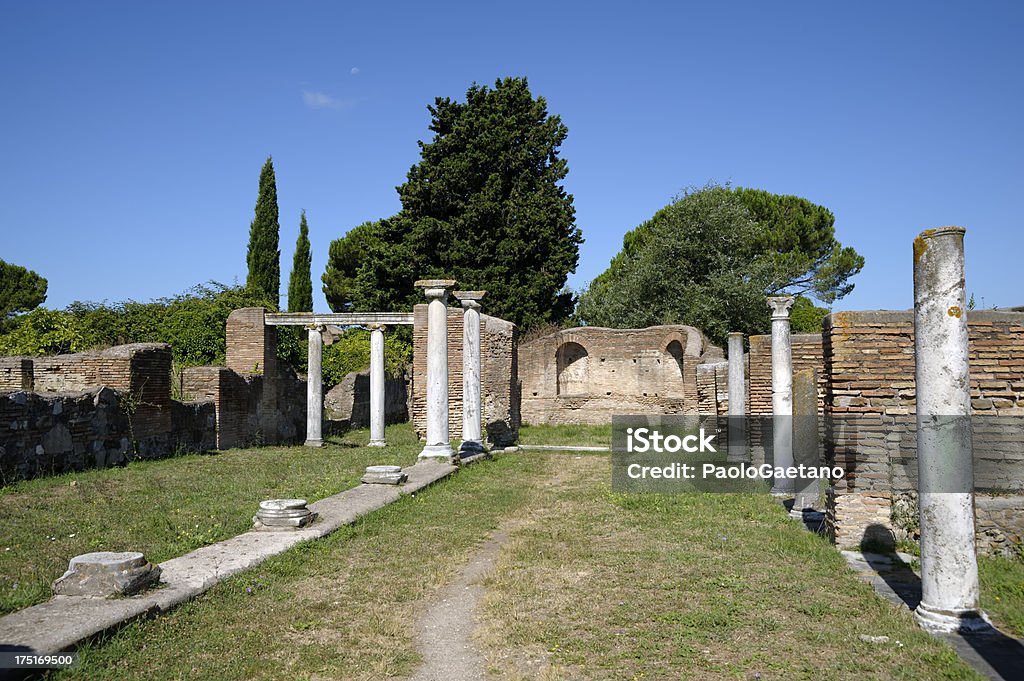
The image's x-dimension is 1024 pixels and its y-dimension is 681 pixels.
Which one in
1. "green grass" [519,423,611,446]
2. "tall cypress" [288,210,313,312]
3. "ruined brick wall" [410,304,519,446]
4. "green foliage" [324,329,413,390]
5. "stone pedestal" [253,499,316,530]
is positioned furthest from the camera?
"tall cypress" [288,210,313,312]

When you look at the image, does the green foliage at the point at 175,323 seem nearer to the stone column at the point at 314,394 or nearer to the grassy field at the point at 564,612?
the stone column at the point at 314,394

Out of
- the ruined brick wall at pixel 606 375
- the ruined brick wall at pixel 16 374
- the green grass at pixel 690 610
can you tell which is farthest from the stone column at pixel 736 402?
the ruined brick wall at pixel 606 375

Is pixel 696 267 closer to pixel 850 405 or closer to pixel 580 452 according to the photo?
pixel 580 452

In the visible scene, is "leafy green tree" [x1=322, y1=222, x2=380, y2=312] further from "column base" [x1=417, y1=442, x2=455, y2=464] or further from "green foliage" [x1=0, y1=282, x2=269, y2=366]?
"column base" [x1=417, y1=442, x2=455, y2=464]

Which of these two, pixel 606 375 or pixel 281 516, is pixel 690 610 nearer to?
pixel 281 516

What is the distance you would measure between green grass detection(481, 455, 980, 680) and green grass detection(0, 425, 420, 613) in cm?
277

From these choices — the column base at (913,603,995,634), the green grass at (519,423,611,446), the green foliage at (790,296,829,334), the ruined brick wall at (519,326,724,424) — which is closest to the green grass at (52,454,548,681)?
the column base at (913,603,995,634)

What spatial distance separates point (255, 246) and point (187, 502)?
2763 cm

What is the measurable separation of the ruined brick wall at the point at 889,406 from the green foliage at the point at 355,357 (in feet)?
68.4

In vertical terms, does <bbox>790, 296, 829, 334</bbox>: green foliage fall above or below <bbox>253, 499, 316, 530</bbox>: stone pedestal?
above

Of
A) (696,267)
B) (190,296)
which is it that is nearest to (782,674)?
(190,296)

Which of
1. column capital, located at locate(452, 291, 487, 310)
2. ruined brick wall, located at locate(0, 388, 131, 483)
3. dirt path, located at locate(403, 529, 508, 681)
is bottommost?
dirt path, located at locate(403, 529, 508, 681)

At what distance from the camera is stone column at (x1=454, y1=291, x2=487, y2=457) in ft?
46.5

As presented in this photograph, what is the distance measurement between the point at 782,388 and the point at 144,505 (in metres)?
7.33
